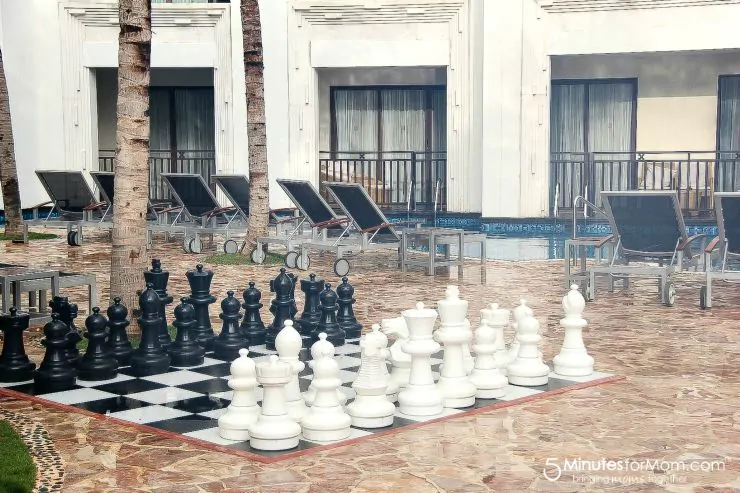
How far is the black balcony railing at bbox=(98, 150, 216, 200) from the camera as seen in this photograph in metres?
24.9

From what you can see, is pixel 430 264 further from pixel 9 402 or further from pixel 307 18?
pixel 307 18

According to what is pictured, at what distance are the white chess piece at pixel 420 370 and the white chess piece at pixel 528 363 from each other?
2.94 feet

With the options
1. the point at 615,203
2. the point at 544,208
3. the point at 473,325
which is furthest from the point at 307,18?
the point at 473,325

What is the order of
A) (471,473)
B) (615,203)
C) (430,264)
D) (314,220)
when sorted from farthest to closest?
(314,220), (430,264), (615,203), (471,473)

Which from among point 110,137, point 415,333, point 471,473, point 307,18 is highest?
point 307,18

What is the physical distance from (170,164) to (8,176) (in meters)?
6.61

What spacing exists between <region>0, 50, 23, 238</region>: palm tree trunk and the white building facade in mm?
3785

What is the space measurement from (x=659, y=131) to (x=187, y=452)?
17659 millimetres

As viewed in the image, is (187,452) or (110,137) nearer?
(187,452)

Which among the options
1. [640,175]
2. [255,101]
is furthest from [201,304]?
[640,175]

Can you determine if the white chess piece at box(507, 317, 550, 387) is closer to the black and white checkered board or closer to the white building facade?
the black and white checkered board

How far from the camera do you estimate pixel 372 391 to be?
6027 mm

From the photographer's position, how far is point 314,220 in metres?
14.6

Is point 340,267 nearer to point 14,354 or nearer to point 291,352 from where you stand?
point 14,354
